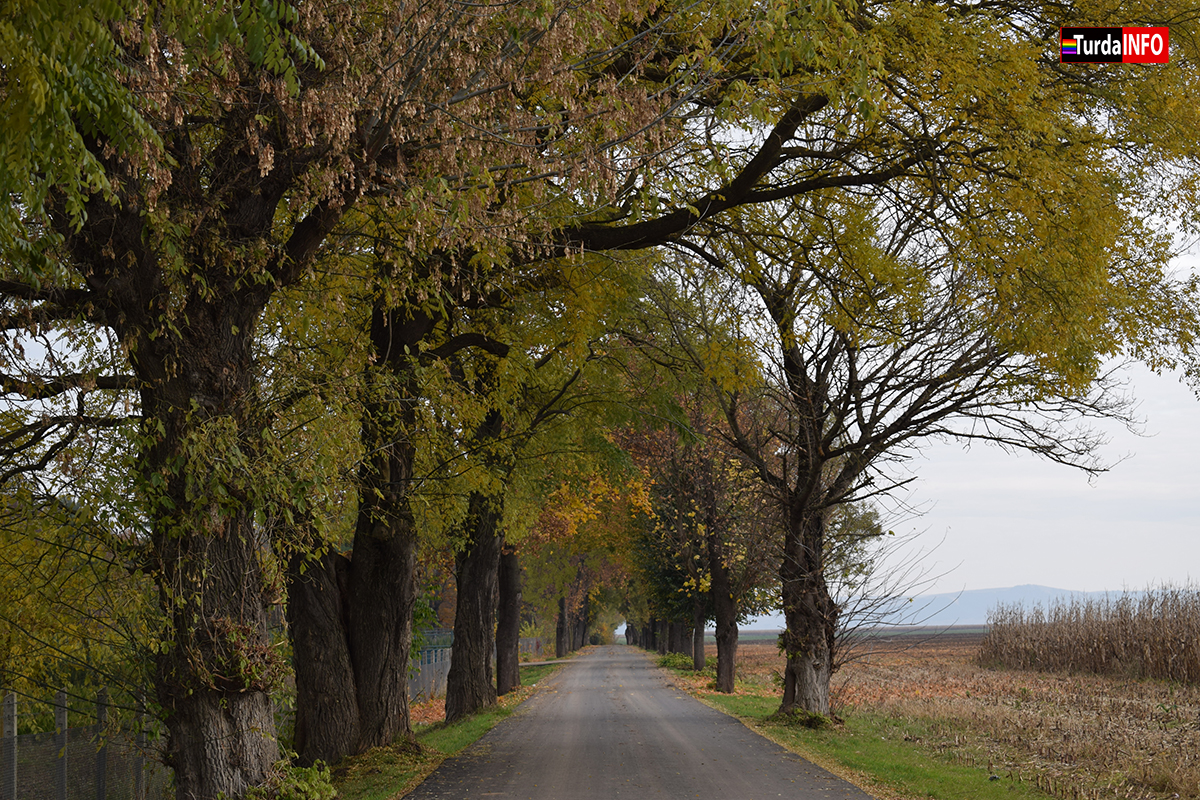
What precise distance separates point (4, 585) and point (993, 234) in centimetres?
1079

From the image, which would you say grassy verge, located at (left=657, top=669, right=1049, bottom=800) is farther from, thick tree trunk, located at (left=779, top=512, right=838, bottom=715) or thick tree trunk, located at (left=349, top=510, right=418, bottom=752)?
thick tree trunk, located at (left=349, top=510, right=418, bottom=752)

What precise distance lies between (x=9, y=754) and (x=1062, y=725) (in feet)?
48.4

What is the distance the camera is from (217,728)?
26.5 ft

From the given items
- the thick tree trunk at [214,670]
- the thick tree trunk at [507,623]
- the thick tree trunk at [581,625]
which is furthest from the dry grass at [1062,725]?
the thick tree trunk at [581,625]

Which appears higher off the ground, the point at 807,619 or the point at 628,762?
the point at 807,619

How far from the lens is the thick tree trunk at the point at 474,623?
20969 millimetres

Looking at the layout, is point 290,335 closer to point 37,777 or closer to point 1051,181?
point 37,777

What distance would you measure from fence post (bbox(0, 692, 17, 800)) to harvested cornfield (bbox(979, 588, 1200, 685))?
25.2 metres

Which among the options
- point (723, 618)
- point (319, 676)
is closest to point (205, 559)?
point (319, 676)

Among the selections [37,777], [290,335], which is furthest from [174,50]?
[37,777]

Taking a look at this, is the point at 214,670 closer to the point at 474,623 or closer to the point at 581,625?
the point at 474,623

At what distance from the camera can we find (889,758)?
13773 mm

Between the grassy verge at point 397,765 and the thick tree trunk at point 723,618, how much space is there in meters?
10.7

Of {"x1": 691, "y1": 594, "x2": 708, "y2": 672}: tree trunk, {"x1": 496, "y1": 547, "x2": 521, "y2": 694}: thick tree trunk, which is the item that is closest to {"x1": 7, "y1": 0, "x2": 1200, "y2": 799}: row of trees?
{"x1": 496, "y1": 547, "x2": 521, "y2": 694}: thick tree trunk
